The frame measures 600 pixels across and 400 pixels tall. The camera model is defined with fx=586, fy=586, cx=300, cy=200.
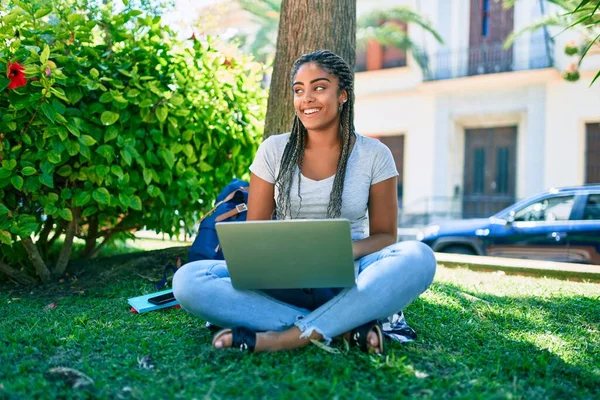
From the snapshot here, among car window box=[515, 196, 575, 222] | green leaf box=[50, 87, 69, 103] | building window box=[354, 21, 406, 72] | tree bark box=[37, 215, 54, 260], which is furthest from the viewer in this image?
building window box=[354, 21, 406, 72]

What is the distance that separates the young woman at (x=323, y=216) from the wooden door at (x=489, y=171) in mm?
12283

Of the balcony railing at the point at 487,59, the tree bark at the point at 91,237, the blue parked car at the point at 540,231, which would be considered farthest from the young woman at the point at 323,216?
the balcony railing at the point at 487,59

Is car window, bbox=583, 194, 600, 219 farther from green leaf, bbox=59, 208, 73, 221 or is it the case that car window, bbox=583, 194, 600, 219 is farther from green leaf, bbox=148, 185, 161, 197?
green leaf, bbox=59, 208, 73, 221

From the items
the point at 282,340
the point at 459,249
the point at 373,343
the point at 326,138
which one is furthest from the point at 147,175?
the point at 459,249

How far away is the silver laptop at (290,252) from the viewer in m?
2.20

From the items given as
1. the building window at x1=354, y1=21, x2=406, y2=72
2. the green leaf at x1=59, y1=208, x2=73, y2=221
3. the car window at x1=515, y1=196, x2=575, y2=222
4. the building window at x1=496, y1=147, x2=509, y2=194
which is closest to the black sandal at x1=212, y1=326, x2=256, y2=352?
the green leaf at x1=59, y1=208, x2=73, y2=221

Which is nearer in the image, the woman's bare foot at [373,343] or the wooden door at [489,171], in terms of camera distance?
the woman's bare foot at [373,343]

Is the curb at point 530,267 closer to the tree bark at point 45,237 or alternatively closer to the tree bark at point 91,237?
the tree bark at point 91,237

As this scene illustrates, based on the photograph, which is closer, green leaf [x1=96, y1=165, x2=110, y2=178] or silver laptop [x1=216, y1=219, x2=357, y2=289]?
silver laptop [x1=216, y1=219, x2=357, y2=289]

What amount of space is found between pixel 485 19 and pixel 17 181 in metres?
13.7

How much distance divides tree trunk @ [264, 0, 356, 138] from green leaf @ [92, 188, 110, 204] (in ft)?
4.11

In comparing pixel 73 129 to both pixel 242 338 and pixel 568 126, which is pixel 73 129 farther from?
pixel 568 126

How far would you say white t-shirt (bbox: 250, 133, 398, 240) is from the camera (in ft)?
9.68

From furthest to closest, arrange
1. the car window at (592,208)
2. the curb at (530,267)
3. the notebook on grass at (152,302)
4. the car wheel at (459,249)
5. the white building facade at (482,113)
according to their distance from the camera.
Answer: the white building facade at (482,113) → the car wheel at (459,249) → the car window at (592,208) → the curb at (530,267) → the notebook on grass at (152,302)
